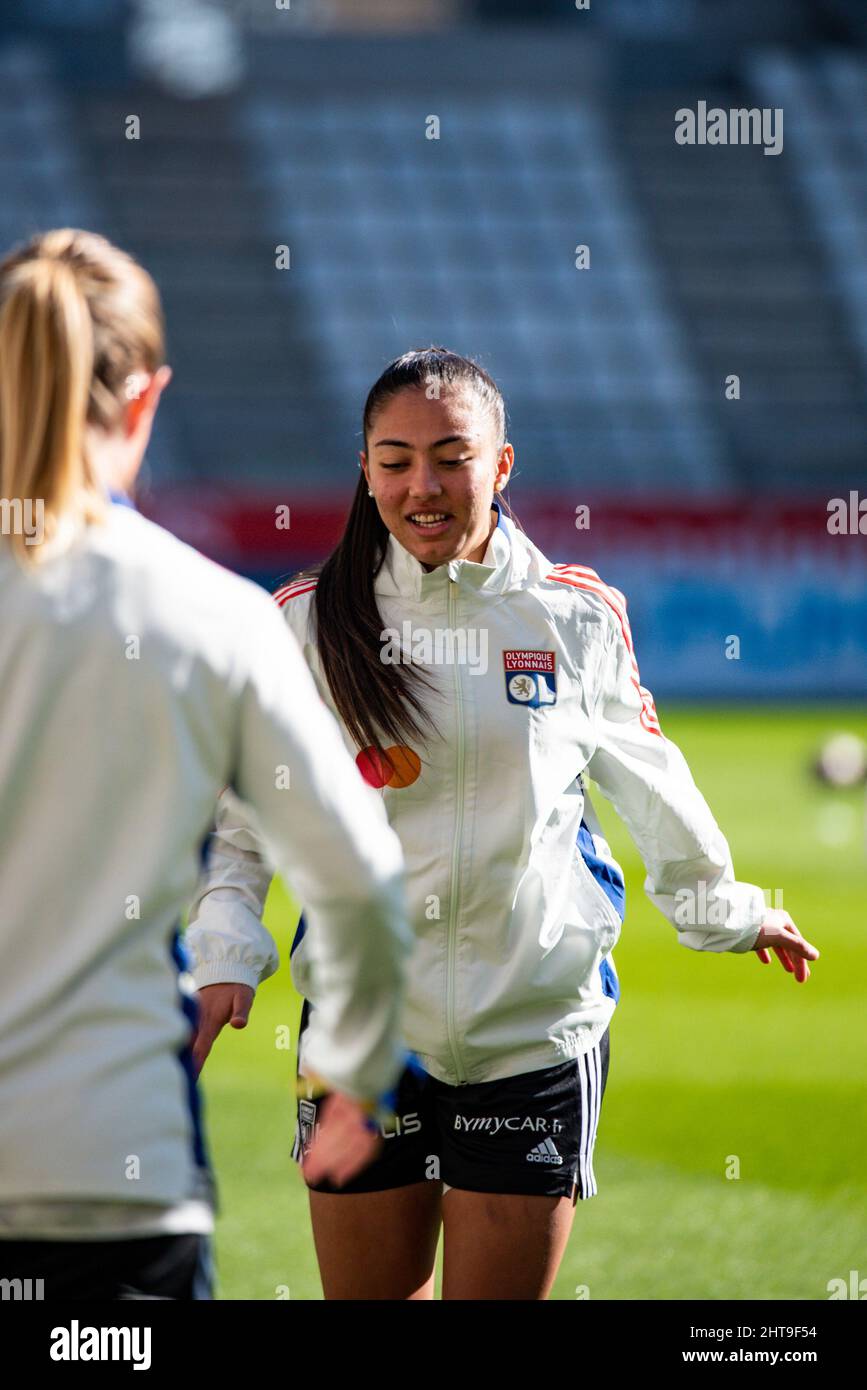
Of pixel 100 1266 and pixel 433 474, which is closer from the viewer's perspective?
pixel 100 1266

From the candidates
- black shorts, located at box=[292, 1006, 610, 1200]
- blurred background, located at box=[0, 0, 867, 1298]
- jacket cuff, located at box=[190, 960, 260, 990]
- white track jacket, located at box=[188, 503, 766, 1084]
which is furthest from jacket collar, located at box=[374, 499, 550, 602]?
blurred background, located at box=[0, 0, 867, 1298]

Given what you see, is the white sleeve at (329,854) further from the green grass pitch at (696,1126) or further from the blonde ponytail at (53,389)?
the green grass pitch at (696,1126)

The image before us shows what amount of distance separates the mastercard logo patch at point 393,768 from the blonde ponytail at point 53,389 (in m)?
1.28

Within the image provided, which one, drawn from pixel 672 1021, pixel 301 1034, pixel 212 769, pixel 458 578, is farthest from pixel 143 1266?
pixel 672 1021

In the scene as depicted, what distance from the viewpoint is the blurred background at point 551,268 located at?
22.4 m

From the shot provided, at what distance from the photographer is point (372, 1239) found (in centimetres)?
343

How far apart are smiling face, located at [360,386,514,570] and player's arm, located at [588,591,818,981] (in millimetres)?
349

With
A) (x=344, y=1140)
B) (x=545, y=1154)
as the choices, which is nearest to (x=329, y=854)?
(x=344, y=1140)

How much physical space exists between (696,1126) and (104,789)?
5.30m

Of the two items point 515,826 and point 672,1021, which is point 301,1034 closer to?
point 515,826

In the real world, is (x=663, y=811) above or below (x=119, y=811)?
above

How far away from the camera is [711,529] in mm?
22359

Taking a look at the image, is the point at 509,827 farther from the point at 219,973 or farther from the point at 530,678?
the point at 219,973

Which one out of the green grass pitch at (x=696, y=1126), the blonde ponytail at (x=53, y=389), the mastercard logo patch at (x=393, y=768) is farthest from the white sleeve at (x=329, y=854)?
the green grass pitch at (x=696, y=1126)
